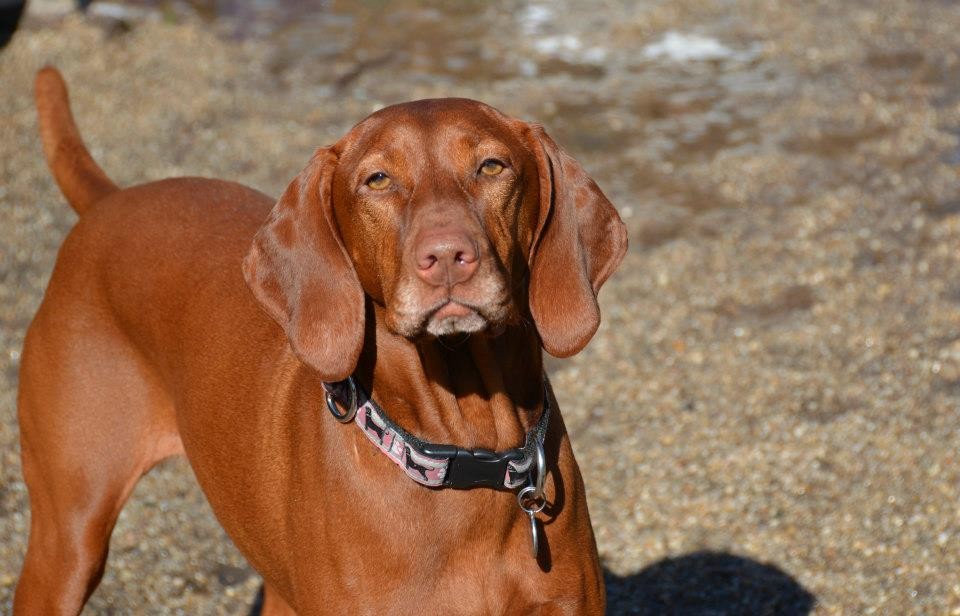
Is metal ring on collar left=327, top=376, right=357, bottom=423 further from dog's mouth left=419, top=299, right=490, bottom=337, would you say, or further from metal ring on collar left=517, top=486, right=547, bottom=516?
metal ring on collar left=517, top=486, right=547, bottom=516

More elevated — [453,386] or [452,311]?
[452,311]

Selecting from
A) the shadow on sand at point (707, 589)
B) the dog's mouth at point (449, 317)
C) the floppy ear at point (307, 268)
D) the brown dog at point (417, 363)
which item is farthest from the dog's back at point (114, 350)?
the shadow on sand at point (707, 589)

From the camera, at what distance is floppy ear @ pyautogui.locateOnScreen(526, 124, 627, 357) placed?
296 centimetres

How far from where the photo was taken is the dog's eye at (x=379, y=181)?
9.48 ft

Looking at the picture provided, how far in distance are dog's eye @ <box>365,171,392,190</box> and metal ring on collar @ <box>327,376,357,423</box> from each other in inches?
16.5

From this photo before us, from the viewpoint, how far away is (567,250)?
2.99 metres

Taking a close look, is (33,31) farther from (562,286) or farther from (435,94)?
(562,286)

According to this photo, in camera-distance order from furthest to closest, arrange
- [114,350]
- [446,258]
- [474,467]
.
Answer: [114,350], [474,467], [446,258]

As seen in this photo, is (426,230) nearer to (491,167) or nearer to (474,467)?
(491,167)

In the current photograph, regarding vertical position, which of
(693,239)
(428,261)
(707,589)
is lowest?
(693,239)

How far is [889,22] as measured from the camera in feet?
32.3

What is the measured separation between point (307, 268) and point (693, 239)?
4165 mm

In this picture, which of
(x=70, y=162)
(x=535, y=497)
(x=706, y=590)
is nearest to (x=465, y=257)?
(x=535, y=497)

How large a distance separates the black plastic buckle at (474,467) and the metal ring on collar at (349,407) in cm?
19
